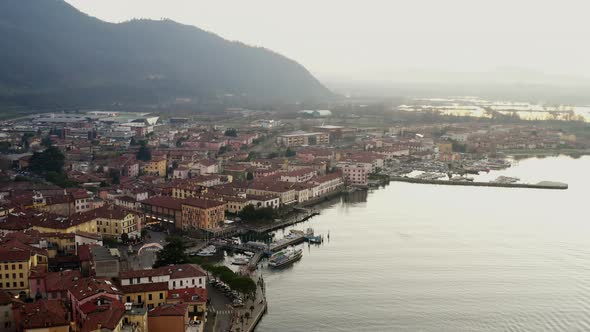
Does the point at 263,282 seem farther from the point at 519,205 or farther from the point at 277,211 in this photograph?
the point at 519,205

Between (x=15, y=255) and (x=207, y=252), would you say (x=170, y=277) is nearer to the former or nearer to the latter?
(x=15, y=255)

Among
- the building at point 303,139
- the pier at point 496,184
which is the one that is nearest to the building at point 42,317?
the pier at point 496,184

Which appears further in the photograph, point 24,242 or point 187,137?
point 187,137

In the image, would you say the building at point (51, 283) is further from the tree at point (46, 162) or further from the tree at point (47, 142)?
the tree at point (47, 142)

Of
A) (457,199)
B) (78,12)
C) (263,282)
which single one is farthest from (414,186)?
(78,12)

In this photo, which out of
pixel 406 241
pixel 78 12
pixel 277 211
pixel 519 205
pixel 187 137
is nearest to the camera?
pixel 406 241

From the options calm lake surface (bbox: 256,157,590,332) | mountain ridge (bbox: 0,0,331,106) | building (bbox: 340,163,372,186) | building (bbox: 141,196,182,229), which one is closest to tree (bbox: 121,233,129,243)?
building (bbox: 141,196,182,229)
